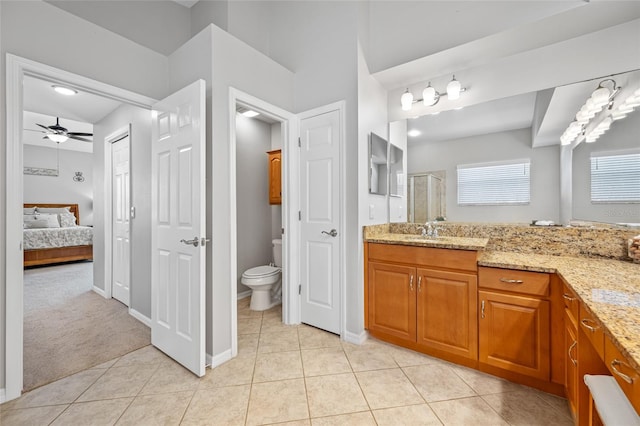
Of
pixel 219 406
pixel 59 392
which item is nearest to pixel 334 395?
pixel 219 406

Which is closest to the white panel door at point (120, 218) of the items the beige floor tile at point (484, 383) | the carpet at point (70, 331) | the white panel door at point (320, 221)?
the carpet at point (70, 331)

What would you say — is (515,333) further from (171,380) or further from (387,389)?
(171,380)

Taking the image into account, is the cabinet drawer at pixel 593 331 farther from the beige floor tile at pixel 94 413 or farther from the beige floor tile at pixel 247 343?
the beige floor tile at pixel 94 413

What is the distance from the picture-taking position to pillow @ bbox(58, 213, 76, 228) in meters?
6.32

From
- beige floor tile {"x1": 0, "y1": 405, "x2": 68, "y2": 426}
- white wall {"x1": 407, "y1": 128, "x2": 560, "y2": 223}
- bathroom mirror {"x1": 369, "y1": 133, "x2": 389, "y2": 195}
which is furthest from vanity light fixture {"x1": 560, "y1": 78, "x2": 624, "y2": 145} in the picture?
beige floor tile {"x1": 0, "y1": 405, "x2": 68, "y2": 426}

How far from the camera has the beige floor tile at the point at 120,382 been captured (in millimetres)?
1663

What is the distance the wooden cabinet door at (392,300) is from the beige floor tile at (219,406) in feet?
3.74

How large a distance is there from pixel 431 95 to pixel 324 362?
2.39 meters

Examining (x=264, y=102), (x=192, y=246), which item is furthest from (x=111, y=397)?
(x=264, y=102)

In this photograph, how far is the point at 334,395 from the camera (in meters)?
1.65

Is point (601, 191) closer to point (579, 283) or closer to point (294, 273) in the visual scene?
point (579, 283)

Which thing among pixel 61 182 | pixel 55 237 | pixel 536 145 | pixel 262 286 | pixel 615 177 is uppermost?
pixel 61 182

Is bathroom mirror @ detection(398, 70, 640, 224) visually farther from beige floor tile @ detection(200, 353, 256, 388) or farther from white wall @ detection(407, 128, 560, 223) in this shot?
beige floor tile @ detection(200, 353, 256, 388)

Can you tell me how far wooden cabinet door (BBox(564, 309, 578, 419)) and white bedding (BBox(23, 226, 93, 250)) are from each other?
760 centimetres
